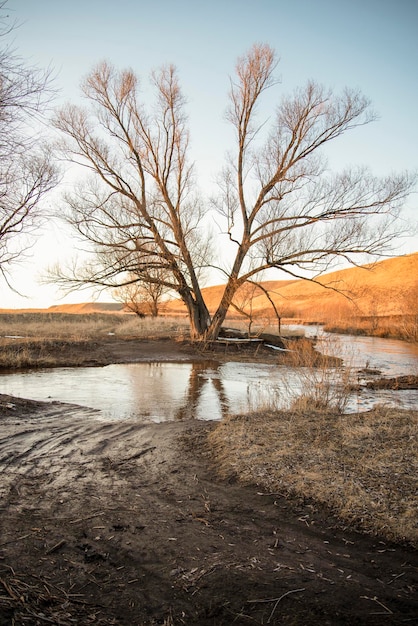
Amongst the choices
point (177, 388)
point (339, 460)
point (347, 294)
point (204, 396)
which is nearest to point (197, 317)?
point (177, 388)

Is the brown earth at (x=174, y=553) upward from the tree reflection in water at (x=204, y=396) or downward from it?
upward

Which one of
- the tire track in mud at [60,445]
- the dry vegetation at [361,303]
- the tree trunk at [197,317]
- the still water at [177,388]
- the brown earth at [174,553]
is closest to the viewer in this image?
the brown earth at [174,553]

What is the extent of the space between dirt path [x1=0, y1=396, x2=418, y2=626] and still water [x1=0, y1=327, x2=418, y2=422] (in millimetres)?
3423

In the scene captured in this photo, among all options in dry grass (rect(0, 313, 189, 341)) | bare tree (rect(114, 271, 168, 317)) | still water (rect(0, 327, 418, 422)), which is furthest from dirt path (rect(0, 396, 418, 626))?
bare tree (rect(114, 271, 168, 317))

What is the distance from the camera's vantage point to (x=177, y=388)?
38.7 ft

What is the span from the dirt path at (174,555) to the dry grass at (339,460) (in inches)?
9.6

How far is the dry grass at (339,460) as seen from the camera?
4.02 meters

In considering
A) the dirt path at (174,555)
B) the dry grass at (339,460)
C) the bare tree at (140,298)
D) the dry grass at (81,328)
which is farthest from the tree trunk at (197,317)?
the dirt path at (174,555)

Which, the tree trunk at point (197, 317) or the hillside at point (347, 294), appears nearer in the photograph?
the tree trunk at point (197, 317)

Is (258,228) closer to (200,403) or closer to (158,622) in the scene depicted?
(200,403)

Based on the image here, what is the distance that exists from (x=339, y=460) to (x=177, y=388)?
716 cm

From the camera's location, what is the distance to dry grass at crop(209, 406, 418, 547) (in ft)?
13.2

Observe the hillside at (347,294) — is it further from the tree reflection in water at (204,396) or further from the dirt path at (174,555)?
the dirt path at (174,555)

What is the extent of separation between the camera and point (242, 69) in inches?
752
